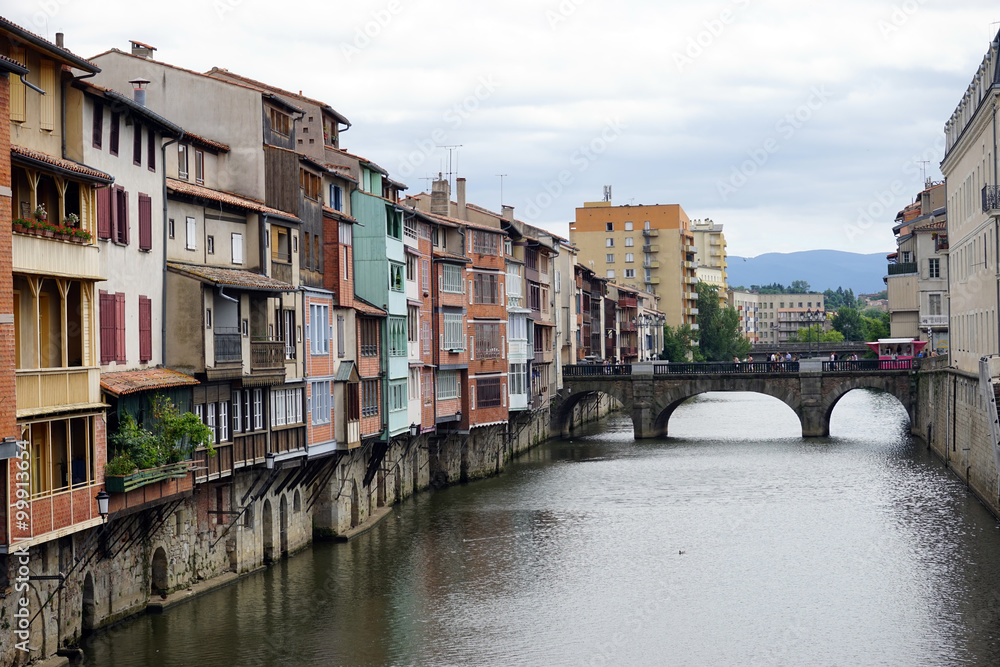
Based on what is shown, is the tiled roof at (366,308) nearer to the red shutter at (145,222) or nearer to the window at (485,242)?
the red shutter at (145,222)

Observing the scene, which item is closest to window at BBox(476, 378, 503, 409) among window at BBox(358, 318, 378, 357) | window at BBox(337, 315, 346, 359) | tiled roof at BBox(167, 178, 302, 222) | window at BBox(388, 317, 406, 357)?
window at BBox(388, 317, 406, 357)

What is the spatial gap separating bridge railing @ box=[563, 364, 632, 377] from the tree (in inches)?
2813

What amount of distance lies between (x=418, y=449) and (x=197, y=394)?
32.1m

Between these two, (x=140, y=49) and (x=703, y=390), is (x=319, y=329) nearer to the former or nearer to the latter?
(x=140, y=49)

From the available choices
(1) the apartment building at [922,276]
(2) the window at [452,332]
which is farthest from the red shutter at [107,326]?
(1) the apartment building at [922,276]

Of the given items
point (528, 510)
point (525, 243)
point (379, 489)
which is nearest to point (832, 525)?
point (528, 510)

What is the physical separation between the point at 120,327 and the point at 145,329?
1980 mm

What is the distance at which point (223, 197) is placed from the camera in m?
46.6

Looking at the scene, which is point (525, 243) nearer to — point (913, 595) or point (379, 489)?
point (379, 489)

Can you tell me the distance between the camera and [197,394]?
138ft

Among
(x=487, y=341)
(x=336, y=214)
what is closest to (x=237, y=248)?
(x=336, y=214)

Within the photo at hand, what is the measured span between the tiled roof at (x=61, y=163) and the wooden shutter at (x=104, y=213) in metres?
0.91

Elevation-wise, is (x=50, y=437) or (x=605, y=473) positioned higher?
(x=50, y=437)

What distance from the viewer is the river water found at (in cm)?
3941
